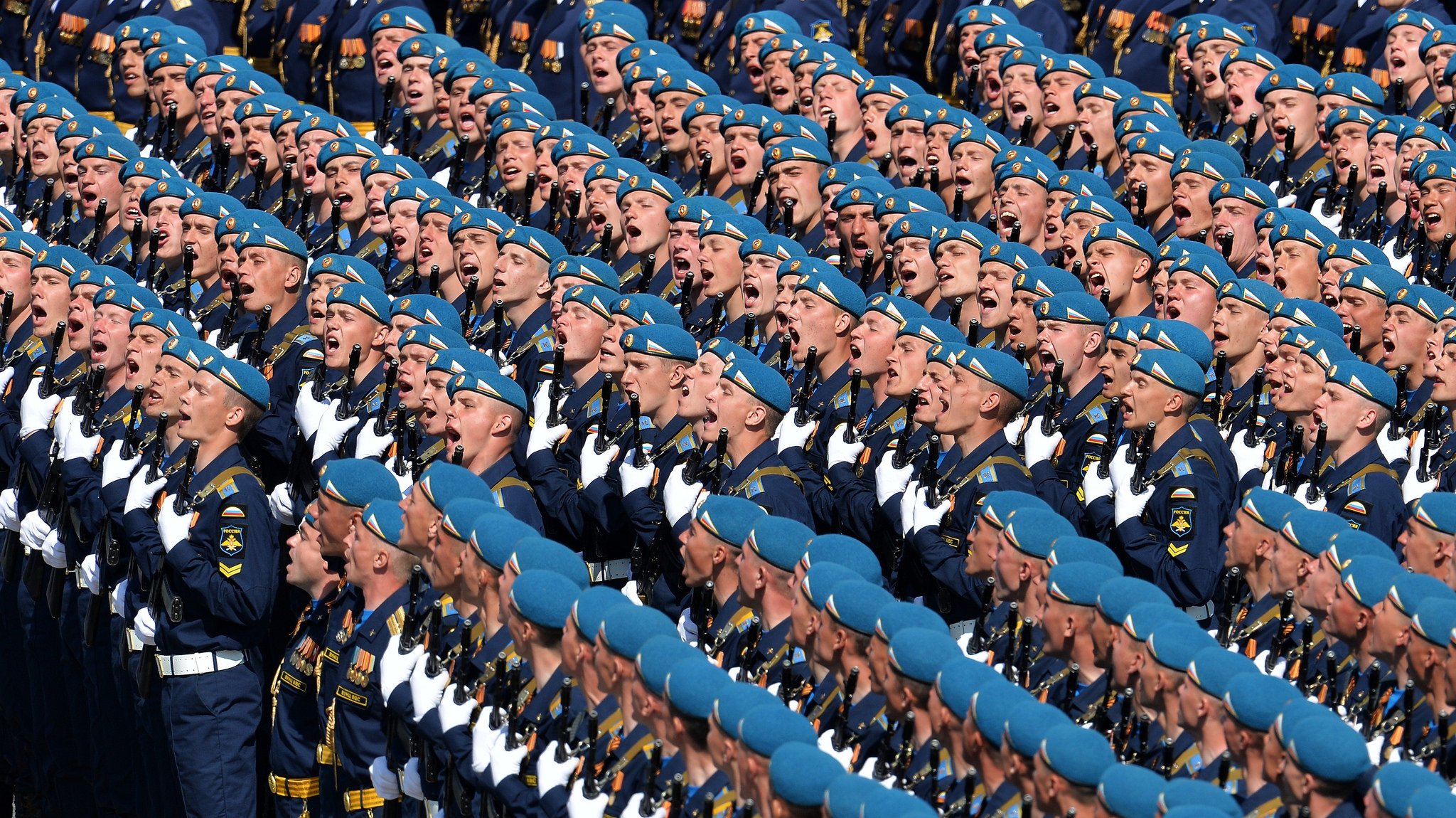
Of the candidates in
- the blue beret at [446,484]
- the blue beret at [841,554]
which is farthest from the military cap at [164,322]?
the blue beret at [841,554]

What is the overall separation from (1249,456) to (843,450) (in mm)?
1959

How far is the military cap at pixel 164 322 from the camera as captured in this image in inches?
606

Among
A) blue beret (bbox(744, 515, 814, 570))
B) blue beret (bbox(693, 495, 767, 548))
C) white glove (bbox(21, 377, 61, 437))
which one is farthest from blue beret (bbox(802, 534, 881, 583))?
white glove (bbox(21, 377, 61, 437))

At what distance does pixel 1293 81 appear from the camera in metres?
17.6

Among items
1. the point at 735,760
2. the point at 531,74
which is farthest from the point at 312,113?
the point at 735,760

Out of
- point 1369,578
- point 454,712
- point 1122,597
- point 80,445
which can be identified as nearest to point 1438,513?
point 1369,578

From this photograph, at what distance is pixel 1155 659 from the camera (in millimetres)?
11047

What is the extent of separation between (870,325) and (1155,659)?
3.95 metres

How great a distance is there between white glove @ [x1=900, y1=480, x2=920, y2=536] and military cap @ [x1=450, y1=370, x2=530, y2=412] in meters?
1.92

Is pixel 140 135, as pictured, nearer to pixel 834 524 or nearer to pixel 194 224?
pixel 194 224

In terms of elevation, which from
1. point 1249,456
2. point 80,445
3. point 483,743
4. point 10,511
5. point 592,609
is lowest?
point 10,511

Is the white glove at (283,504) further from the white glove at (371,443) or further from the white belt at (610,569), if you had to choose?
the white belt at (610,569)

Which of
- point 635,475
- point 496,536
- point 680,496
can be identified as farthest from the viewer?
point 635,475

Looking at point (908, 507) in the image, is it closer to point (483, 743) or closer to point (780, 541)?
point (780, 541)
